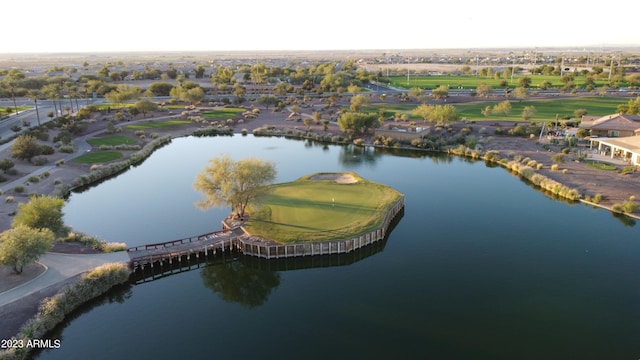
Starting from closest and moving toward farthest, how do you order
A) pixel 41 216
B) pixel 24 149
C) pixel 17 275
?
pixel 17 275, pixel 41 216, pixel 24 149

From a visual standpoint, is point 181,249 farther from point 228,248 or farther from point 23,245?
point 23,245

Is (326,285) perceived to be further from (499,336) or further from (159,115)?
(159,115)

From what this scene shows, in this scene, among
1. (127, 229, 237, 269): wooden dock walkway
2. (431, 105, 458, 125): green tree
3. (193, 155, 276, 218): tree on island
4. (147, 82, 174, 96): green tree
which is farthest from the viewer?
(147, 82, 174, 96): green tree

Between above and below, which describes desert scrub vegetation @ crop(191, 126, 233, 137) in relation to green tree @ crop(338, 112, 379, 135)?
below

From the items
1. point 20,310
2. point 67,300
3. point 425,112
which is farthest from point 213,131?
point 20,310

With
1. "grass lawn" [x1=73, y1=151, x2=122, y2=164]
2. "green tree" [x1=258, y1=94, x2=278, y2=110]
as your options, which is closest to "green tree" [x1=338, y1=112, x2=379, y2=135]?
"green tree" [x1=258, y1=94, x2=278, y2=110]

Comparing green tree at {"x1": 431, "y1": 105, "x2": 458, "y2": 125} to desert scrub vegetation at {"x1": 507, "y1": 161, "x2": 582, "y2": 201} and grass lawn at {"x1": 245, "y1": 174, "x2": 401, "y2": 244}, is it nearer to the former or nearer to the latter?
desert scrub vegetation at {"x1": 507, "y1": 161, "x2": 582, "y2": 201}

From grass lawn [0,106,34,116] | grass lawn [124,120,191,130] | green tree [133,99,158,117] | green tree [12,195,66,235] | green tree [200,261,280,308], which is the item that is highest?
green tree [133,99,158,117]
